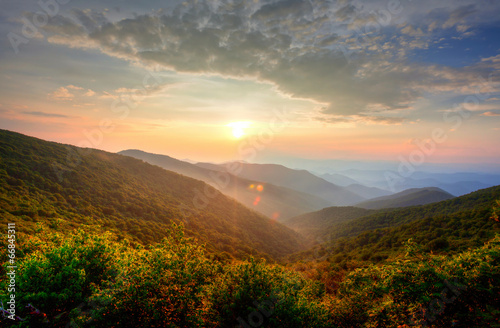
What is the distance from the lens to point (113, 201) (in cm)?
5488

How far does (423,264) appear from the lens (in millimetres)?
14023

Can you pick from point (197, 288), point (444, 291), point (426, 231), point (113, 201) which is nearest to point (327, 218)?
point (426, 231)

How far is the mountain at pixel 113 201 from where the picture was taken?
37.2 meters

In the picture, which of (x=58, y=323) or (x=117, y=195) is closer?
(x=58, y=323)

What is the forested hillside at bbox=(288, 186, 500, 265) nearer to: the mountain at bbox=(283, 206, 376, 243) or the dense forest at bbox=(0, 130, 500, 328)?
the dense forest at bbox=(0, 130, 500, 328)

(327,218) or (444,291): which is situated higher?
(444,291)

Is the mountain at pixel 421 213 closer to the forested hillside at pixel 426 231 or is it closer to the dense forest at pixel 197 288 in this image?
the forested hillside at pixel 426 231

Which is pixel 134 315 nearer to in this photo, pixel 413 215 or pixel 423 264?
pixel 423 264

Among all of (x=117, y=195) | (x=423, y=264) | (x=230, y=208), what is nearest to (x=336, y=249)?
(x=230, y=208)

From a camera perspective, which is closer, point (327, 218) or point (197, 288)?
point (197, 288)

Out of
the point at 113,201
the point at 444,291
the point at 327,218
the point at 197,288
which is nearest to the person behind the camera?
the point at 444,291

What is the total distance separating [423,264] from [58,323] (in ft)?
74.5

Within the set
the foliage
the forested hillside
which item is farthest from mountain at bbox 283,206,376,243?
the foliage

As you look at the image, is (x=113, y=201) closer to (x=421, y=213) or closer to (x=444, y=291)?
(x=444, y=291)
